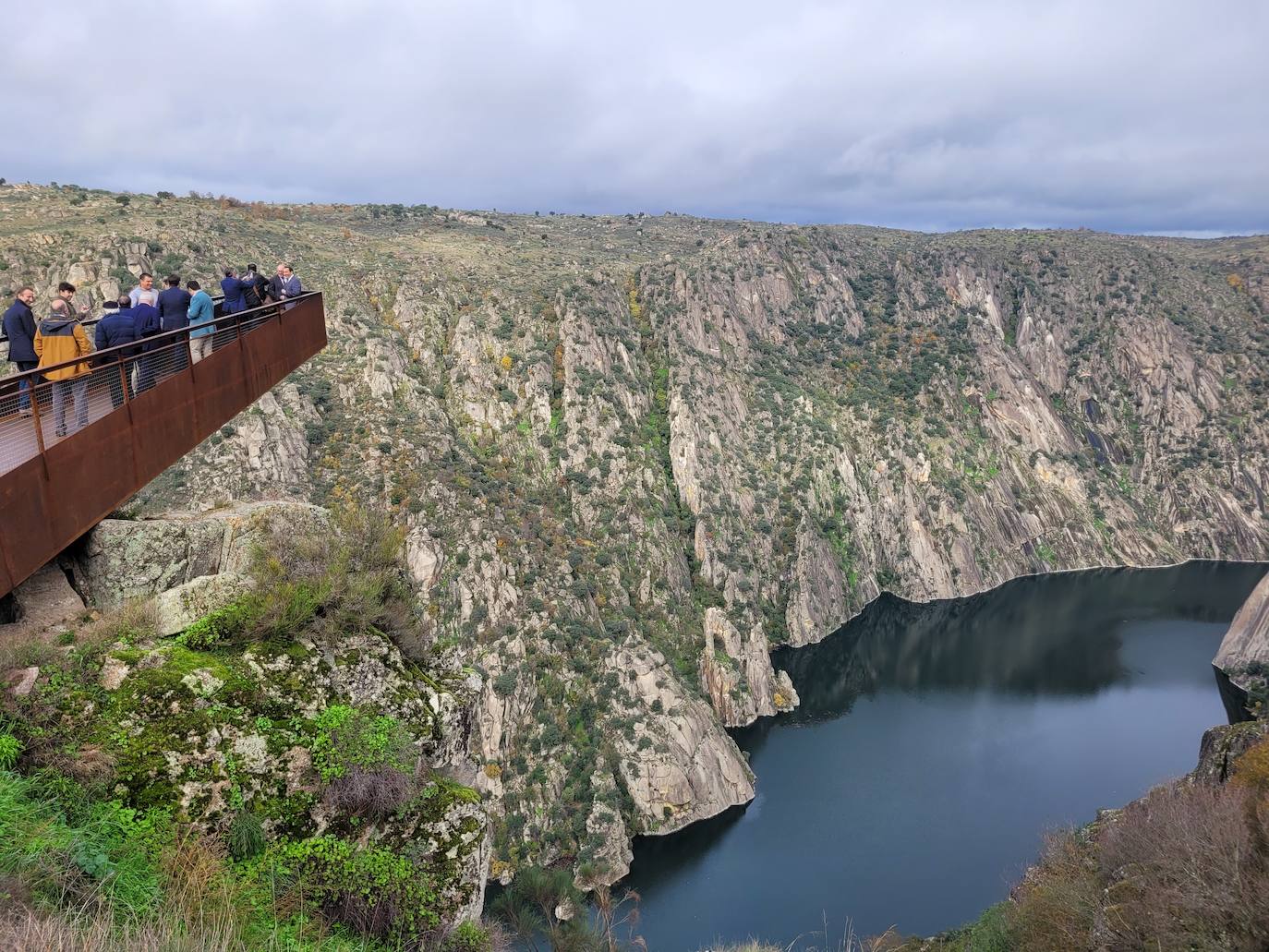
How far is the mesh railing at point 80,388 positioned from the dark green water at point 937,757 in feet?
111

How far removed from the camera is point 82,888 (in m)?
5.48

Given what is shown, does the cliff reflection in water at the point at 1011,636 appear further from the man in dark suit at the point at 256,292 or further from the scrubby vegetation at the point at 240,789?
the scrubby vegetation at the point at 240,789

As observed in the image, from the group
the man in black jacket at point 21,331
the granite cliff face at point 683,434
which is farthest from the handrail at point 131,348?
the granite cliff face at point 683,434

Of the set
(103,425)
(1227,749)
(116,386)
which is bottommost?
(1227,749)

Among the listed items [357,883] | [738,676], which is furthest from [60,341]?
[738,676]

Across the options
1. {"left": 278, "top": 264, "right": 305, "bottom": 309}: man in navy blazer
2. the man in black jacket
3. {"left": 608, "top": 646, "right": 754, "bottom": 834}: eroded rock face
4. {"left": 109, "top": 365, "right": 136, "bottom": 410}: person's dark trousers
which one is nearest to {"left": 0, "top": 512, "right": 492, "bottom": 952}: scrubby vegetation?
{"left": 109, "top": 365, "right": 136, "bottom": 410}: person's dark trousers

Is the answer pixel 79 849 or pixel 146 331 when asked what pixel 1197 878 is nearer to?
pixel 79 849

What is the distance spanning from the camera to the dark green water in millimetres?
36188

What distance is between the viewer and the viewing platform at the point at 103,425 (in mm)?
8164

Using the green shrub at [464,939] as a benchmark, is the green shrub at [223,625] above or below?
above

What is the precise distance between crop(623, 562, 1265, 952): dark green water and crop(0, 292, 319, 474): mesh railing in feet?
111

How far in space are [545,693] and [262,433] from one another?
23.8m

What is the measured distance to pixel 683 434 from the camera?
2672 inches

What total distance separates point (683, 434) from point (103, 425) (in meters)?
59.7
